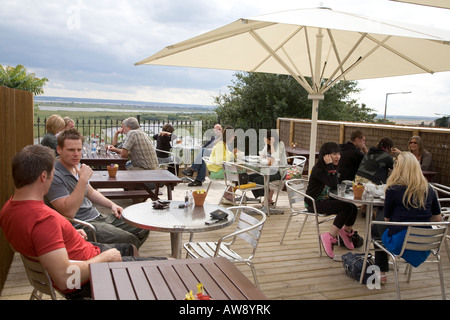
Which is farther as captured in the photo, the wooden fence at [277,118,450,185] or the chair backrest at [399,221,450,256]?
the wooden fence at [277,118,450,185]

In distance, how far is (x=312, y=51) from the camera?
6.46 meters

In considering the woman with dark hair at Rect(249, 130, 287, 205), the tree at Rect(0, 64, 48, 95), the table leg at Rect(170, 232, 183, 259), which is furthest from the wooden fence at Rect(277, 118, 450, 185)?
the tree at Rect(0, 64, 48, 95)

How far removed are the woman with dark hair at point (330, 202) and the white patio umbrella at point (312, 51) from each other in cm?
132

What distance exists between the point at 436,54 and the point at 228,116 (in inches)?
479

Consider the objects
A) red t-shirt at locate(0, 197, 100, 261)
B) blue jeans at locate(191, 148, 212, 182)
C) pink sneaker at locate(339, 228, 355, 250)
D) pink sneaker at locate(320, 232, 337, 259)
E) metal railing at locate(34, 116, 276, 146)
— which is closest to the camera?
red t-shirt at locate(0, 197, 100, 261)

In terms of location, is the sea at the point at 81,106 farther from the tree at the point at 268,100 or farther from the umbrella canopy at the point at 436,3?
the umbrella canopy at the point at 436,3

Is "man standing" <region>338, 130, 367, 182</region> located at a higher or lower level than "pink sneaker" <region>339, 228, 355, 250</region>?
higher

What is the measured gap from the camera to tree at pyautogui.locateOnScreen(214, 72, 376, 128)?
1664cm

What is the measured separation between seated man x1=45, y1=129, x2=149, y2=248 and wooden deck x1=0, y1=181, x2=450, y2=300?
2.64 feet

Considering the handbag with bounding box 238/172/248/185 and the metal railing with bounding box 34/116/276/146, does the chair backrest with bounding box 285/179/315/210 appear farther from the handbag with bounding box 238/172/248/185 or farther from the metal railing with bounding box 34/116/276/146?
the metal railing with bounding box 34/116/276/146

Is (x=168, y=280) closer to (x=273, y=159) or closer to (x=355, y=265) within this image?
(x=355, y=265)

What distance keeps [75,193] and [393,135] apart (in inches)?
249

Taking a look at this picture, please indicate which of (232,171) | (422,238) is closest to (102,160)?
(232,171)
